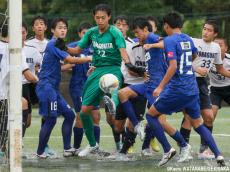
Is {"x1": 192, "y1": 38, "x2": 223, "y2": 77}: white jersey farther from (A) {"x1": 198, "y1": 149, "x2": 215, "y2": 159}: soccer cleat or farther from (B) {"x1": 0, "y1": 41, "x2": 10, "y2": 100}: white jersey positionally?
(B) {"x1": 0, "y1": 41, "x2": 10, "y2": 100}: white jersey

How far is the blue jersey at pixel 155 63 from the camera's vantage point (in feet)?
34.1

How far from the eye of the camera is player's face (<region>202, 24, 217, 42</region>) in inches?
423

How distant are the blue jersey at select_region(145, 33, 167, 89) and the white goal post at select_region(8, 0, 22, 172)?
2803 millimetres

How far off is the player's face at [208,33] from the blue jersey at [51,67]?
2.20 m

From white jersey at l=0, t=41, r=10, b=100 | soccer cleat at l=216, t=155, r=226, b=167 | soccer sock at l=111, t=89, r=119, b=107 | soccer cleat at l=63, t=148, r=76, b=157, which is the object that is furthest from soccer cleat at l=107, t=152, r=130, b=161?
white jersey at l=0, t=41, r=10, b=100

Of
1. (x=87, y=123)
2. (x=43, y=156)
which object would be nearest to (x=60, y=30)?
(x=87, y=123)

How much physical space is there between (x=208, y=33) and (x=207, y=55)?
327mm

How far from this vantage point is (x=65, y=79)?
2339 cm

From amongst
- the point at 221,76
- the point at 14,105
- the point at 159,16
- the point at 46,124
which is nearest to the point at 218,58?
the point at 221,76

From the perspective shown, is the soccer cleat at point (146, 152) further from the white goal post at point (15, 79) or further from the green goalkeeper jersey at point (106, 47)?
the white goal post at point (15, 79)

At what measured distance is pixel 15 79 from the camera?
26.5ft

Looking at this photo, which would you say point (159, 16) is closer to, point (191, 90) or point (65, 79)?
point (65, 79)

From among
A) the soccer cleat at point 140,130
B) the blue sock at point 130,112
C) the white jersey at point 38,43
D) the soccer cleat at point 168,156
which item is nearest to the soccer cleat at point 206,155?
the soccer cleat at point 140,130

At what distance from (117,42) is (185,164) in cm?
196
